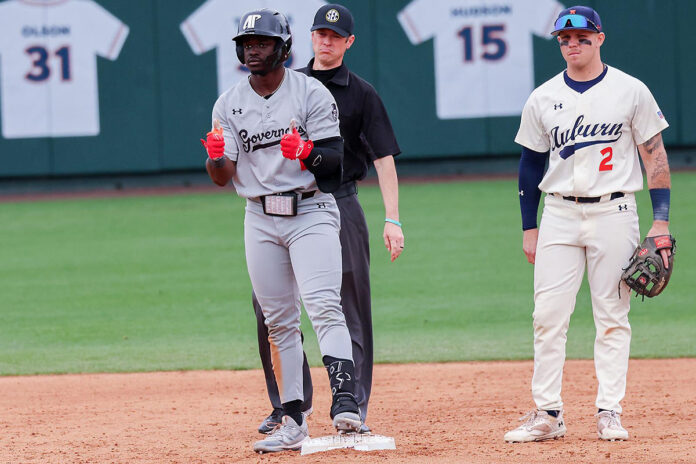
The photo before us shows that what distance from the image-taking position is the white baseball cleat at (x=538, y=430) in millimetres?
4570

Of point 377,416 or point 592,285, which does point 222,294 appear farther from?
point 592,285

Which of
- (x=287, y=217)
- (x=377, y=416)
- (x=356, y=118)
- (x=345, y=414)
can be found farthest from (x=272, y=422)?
(x=356, y=118)

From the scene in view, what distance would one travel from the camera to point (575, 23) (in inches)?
177

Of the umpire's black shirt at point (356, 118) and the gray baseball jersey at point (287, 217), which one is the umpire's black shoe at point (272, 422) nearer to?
the gray baseball jersey at point (287, 217)

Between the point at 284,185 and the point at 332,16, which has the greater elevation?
the point at 332,16

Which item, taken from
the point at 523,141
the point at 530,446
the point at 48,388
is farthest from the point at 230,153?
the point at 48,388

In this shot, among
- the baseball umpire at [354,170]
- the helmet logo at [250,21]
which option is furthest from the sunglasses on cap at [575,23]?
the helmet logo at [250,21]

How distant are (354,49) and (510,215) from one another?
587cm

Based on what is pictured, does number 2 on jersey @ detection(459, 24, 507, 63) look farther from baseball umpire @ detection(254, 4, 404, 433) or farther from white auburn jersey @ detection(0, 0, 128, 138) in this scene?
baseball umpire @ detection(254, 4, 404, 433)

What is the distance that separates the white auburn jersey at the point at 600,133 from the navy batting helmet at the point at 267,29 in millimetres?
1110

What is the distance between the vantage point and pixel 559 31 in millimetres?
4562

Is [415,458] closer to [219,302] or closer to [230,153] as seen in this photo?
[230,153]

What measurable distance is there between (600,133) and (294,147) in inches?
52.3

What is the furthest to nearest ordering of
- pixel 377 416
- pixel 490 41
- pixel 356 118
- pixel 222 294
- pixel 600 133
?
1. pixel 490 41
2. pixel 222 294
3. pixel 377 416
4. pixel 356 118
5. pixel 600 133
